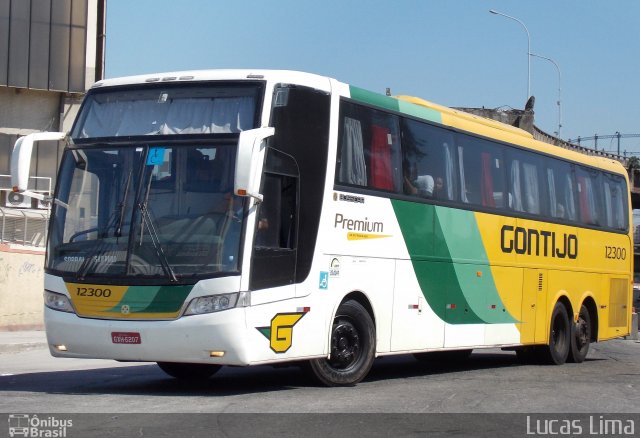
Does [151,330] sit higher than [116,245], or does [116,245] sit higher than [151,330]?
[116,245]

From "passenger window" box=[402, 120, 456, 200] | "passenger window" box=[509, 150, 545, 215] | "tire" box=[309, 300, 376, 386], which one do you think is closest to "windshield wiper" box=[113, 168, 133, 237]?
"tire" box=[309, 300, 376, 386]

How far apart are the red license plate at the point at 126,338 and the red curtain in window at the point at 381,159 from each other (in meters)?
3.59

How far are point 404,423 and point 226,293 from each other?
2.35m

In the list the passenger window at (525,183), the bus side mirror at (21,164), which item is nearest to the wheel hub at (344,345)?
the bus side mirror at (21,164)

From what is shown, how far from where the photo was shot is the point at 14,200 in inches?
1252

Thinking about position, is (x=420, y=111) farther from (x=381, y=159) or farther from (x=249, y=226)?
(x=249, y=226)

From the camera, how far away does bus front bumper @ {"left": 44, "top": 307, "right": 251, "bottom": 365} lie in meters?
10.5

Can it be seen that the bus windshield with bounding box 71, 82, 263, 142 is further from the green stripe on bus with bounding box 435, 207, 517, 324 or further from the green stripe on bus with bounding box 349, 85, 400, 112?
the green stripe on bus with bounding box 435, 207, 517, 324

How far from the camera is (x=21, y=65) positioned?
34.6 meters

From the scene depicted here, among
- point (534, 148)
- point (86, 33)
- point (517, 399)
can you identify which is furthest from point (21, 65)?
point (517, 399)

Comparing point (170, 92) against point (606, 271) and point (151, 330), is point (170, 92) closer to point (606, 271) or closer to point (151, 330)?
point (151, 330)

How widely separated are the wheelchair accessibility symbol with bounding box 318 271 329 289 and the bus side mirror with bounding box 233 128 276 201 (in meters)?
1.80

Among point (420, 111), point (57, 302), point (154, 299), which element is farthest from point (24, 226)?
point (154, 299)

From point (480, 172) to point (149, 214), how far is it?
6.22m
